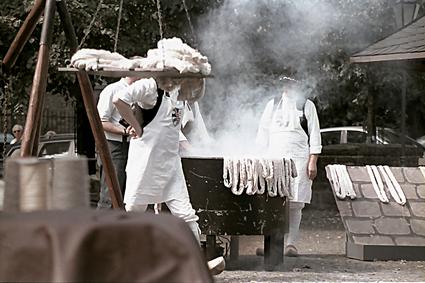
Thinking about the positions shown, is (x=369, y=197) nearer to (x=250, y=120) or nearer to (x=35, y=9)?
(x=250, y=120)

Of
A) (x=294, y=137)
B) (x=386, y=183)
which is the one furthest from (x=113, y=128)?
(x=386, y=183)

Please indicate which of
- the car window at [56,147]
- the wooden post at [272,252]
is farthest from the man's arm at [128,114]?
the car window at [56,147]

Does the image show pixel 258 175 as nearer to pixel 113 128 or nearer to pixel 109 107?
pixel 113 128

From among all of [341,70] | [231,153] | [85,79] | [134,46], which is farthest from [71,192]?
[341,70]

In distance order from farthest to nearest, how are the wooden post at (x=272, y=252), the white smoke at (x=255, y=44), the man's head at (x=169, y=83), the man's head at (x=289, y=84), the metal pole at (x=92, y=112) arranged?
the white smoke at (x=255, y=44), the man's head at (x=289, y=84), the wooden post at (x=272, y=252), the man's head at (x=169, y=83), the metal pole at (x=92, y=112)

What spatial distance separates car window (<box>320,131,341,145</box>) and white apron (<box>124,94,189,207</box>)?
35.9 ft

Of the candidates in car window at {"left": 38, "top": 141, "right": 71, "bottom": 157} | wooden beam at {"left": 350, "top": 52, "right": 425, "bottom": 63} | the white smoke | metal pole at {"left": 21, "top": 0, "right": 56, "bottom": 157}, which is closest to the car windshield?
the white smoke

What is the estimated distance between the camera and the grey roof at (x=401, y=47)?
874 centimetres

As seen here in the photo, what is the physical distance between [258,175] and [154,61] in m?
2.25

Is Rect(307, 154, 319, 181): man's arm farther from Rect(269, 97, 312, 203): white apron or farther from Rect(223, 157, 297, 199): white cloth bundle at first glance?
Rect(223, 157, 297, 199): white cloth bundle

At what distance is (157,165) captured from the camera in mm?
6051

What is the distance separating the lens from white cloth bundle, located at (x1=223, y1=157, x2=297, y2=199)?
666 centimetres

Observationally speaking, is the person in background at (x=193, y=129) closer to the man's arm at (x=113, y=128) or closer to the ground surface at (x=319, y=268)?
the man's arm at (x=113, y=128)

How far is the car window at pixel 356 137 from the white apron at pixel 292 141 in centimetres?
934
